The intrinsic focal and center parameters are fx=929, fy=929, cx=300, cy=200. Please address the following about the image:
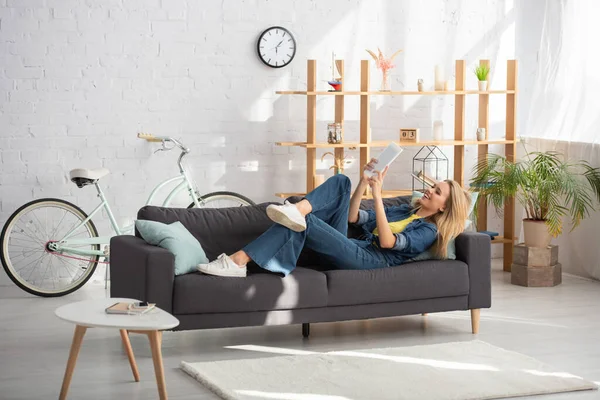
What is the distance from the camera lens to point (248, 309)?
4.80 meters

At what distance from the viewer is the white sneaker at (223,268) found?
4809 mm

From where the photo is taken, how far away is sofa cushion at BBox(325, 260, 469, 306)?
197 inches

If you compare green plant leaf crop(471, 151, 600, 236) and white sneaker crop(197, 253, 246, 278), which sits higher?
green plant leaf crop(471, 151, 600, 236)

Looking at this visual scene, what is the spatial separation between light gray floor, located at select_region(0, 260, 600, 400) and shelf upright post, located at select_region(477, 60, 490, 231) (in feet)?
4.44

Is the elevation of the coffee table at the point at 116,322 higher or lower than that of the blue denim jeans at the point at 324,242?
lower

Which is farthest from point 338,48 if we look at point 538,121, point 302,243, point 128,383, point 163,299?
point 128,383

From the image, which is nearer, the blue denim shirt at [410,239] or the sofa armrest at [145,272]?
the sofa armrest at [145,272]

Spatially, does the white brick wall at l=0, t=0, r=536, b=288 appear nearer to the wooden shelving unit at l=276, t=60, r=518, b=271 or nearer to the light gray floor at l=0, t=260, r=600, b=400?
the wooden shelving unit at l=276, t=60, r=518, b=271

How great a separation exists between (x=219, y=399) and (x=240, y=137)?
3.32 m

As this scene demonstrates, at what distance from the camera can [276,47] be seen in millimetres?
7113

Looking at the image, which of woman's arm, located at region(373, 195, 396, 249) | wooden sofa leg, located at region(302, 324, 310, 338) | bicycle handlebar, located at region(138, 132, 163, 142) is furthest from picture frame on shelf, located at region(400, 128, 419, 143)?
wooden sofa leg, located at region(302, 324, 310, 338)

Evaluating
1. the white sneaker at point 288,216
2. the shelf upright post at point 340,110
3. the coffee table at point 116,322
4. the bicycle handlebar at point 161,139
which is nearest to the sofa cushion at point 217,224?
the white sneaker at point 288,216

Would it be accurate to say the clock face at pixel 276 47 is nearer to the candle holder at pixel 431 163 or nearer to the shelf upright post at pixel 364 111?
the shelf upright post at pixel 364 111

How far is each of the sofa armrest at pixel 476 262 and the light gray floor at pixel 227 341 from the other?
8.6 inches
